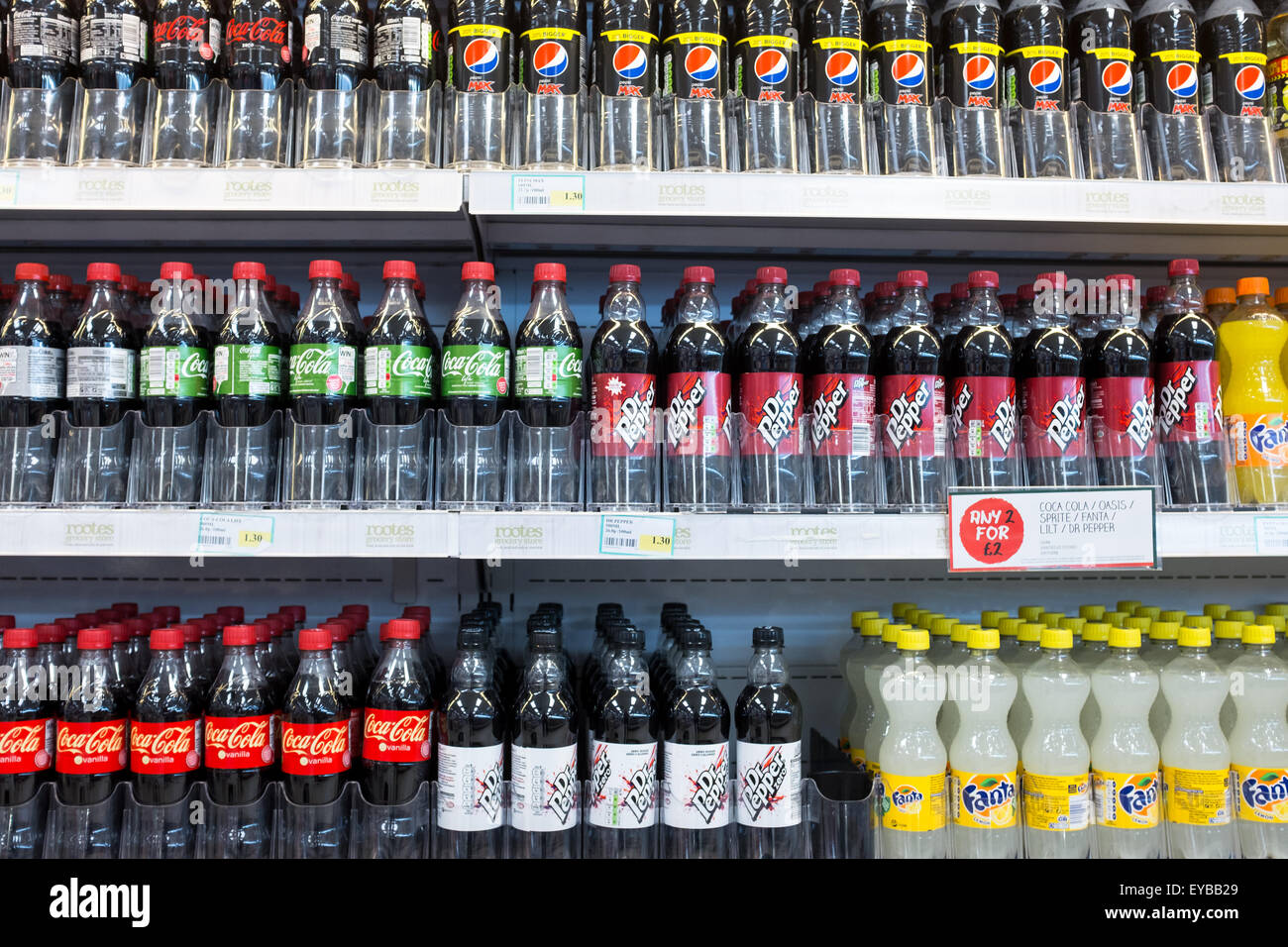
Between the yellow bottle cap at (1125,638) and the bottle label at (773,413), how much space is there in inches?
29.4

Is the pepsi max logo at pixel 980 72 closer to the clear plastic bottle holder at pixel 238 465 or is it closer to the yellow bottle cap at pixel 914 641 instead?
the yellow bottle cap at pixel 914 641

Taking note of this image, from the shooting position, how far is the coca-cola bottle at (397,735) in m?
1.54

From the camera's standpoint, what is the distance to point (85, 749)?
5.03 ft

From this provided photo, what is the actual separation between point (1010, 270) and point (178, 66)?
1999mm

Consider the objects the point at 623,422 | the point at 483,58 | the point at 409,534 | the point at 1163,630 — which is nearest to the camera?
the point at 409,534

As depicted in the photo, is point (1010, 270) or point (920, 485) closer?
point (920, 485)

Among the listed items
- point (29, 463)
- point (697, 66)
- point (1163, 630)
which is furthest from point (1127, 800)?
point (29, 463)

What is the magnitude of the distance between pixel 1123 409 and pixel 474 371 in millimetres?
1220

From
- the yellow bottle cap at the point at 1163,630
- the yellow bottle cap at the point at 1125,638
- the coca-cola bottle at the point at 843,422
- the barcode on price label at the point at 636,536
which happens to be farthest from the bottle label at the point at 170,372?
the yellow bottle cap at the point at 1163,630

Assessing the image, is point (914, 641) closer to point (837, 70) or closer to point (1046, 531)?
point (1046, 531)

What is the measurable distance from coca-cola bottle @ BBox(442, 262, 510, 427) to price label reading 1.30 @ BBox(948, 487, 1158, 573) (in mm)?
839

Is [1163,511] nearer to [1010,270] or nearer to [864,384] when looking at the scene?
[864,384]
